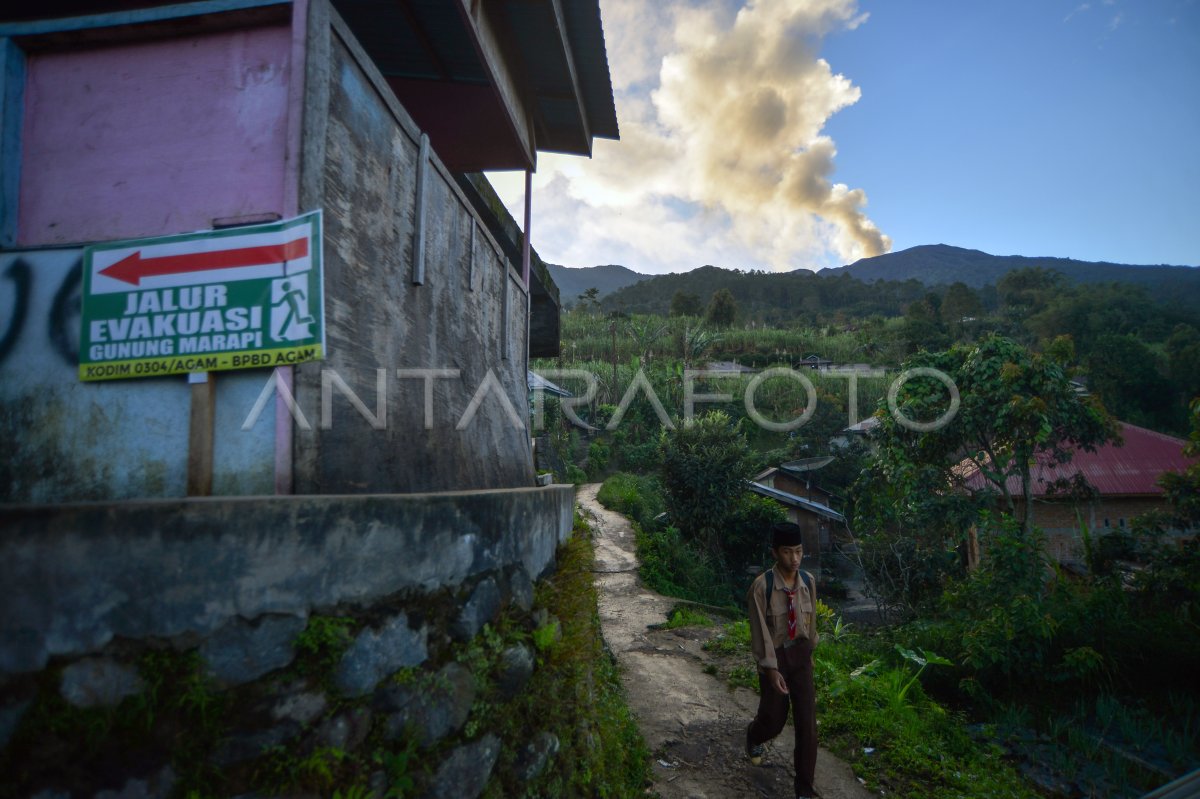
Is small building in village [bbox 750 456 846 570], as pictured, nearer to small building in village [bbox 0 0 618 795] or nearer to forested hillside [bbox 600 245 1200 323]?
small building in village [bbox 0 0 618 795]

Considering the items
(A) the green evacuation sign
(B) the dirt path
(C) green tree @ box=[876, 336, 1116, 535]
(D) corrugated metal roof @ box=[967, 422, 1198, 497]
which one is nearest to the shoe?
(B) the dirt path

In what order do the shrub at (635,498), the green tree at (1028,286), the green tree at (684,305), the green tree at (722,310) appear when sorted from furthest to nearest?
the green tree at (1028,286) < the green tree at (684,305) < the green tree at (722,310) < the shrub at (635,498)

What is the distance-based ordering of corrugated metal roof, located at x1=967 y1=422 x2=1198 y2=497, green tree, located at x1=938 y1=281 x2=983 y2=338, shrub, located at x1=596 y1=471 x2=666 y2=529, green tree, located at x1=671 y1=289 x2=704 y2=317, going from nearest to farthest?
1. corrugated metal roof, located at x1=967 y1=422 x2=1198 y2=497
2. shrub, located at x1=596 y1=471 x2=666 y2=529
3. green tree, located at x1=938 y1=281 x2=983 y2=338
4. green tree, located at x1=671 y1=289 x2=704 y2=317

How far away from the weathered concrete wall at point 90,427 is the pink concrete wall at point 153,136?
0.40 meters

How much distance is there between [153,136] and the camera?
8.25 ft

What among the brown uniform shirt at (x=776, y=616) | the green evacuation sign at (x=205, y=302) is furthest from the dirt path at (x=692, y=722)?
the green evacuation sign at (x=205, y=302)

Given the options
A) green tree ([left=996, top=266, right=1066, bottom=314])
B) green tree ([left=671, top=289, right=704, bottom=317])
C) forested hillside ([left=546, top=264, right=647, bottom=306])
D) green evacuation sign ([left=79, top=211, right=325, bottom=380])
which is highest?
forested hillside ([left=546, top=264, right=647, bottom=306])

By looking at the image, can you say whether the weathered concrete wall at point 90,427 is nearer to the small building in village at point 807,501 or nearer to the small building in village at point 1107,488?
the small building in village at point 1107,488

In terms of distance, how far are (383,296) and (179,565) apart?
146 centimetres

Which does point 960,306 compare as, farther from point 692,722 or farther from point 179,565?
point 179,565

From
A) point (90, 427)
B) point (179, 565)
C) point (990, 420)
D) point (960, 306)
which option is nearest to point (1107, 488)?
point (990, 420)

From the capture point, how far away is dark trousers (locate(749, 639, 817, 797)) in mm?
3740

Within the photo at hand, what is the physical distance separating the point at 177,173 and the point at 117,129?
14.1 inches

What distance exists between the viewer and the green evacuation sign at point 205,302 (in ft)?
7.32
